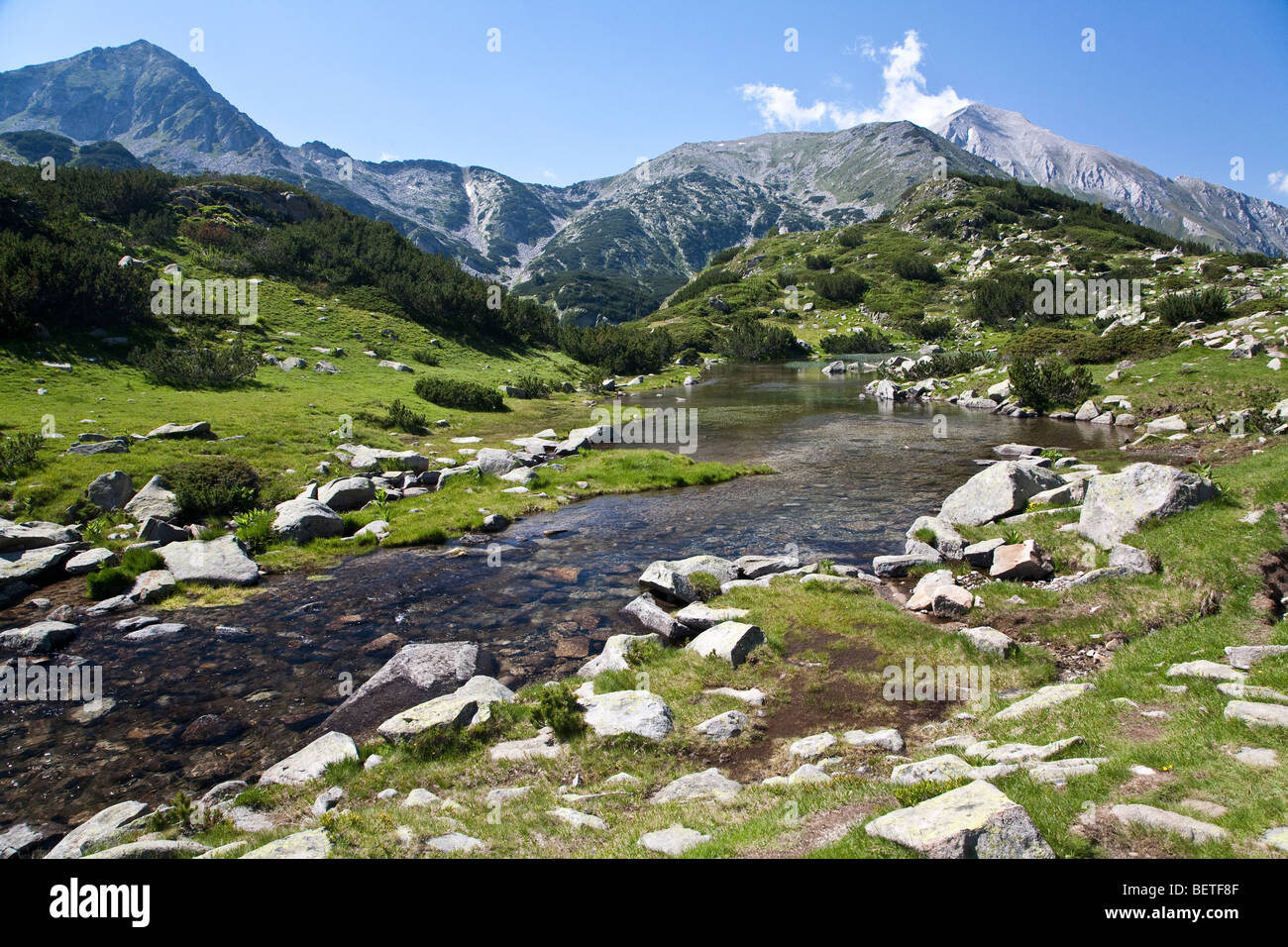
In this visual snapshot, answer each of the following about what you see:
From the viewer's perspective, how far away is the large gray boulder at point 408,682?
1053 cm

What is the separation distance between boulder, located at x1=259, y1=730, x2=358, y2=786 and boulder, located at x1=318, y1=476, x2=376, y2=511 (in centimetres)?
1438

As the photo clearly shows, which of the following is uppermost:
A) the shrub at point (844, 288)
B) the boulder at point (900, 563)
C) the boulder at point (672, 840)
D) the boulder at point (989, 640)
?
the shrub at point (844, 288)

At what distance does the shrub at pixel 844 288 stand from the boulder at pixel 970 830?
122253 mm

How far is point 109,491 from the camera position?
763 inches

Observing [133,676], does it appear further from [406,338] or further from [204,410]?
[406,338]

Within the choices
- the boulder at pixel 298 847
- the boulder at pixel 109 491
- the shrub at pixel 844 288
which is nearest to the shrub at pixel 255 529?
the boulder at pixel 109 491

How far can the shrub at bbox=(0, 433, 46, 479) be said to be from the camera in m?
19.8

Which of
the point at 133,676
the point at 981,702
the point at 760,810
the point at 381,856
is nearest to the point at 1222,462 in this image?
the point at 981,702

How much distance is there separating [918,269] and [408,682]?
4911 inches

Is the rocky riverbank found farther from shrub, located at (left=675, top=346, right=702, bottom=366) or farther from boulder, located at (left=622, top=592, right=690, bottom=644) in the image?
shrub, located at (left=675, top=346, right=702, bottom=366)

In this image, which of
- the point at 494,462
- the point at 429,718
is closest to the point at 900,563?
the point at 429,718

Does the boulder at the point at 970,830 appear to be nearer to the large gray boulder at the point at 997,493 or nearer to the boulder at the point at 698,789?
the boulder at the point at 698,789

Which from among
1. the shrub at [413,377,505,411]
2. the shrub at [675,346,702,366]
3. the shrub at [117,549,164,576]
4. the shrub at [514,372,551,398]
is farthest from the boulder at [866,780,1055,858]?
the shrub at [675,346,702,366]
